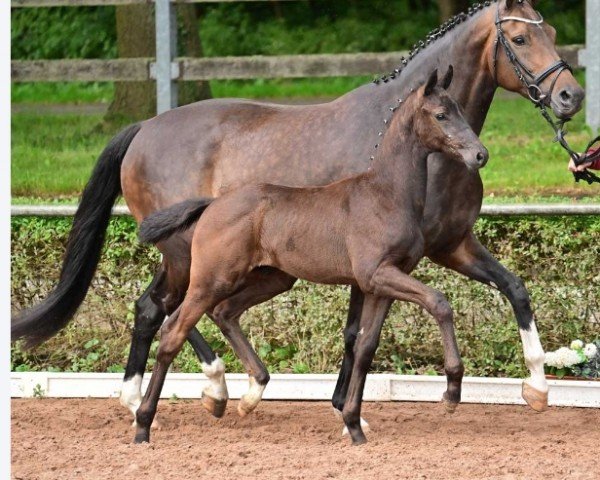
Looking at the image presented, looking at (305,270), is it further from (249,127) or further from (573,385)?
(573,385)

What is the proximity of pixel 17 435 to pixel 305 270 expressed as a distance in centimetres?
171

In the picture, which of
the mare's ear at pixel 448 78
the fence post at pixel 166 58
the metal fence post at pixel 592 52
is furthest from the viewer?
the fence post at pixel 166 58

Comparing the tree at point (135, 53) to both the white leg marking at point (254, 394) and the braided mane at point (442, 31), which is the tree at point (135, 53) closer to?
the braided mane at point (442, 31)

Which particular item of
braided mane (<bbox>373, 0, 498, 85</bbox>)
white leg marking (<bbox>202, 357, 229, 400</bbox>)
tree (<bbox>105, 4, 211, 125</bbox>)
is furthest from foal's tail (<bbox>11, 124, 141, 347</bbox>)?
tree (<bbox>105, 4, 211, 125</bbox>)

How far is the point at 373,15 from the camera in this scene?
19.6 meters

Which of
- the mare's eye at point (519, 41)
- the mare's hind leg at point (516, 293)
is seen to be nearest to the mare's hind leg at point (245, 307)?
the mare's hind leg at point (516, 293)


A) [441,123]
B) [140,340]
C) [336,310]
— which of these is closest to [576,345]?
[336,310]

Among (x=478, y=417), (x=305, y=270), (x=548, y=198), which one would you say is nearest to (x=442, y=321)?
(x=305, y=270)

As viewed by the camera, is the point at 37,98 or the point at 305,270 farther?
the point at 37,98

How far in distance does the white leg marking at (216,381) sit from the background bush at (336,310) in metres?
1.18

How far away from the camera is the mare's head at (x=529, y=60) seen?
18.9ft

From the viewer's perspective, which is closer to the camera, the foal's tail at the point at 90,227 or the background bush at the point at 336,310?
the foal's tail at the point at 90,227

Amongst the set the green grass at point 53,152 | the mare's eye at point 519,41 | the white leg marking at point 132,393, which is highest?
the mare's eye at point 519,41

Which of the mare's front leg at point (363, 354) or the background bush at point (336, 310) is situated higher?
the mare's front leg at point (363, 354)
